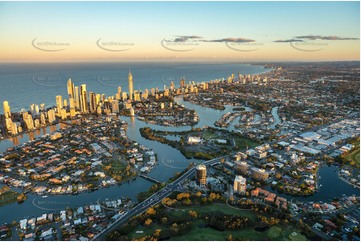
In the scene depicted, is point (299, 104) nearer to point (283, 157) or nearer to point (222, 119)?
point (222, 119)

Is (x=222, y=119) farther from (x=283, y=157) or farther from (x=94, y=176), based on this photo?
(x=94, y=176)

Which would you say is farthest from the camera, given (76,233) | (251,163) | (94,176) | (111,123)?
(111,123)

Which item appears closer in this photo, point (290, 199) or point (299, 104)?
point (290, 199)

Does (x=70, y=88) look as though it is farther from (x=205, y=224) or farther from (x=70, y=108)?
(x=205, y=224)

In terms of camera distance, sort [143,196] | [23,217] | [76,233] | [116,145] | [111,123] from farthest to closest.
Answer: [111,123] → [116,145] → [143,196] → [23,217] → [76,233]

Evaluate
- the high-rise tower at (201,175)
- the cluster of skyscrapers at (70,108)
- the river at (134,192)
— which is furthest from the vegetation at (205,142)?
the cluster of skyscrapers at (70,108)

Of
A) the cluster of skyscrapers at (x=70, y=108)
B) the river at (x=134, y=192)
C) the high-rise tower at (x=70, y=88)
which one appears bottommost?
the river at (x=134, y=192)

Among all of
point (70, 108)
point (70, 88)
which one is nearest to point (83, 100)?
point (70, 108)

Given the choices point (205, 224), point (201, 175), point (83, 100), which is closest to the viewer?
point (205, 224)

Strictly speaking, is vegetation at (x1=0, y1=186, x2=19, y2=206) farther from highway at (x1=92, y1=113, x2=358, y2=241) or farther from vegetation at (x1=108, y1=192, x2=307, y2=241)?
vegetation at (x1=108, y1=192, x2=307, y2=241)

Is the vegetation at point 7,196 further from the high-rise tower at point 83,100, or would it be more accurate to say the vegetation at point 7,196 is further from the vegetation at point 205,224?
the high-rise tower at point 83,100

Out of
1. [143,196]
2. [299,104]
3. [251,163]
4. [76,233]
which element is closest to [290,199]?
[251,163]
